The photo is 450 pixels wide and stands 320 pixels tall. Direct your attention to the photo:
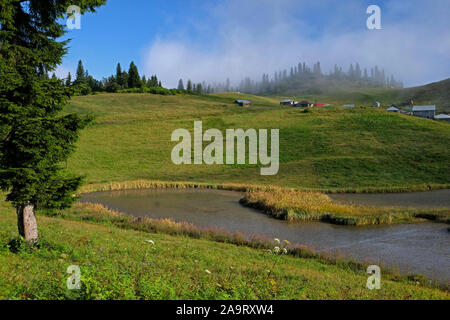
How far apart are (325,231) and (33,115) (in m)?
18.7

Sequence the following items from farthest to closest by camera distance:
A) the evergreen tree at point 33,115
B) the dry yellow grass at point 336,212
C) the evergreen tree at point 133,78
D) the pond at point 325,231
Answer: the evergreen tree at point 133,78, the dry yellow grass at point 336,212, the pond at point 325,231, the evergreen tree at point 33,115

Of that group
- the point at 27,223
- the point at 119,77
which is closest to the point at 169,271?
the point at 27,223

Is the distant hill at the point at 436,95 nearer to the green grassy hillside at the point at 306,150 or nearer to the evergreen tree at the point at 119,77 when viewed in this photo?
the green grassy hillside at the point at 306,150

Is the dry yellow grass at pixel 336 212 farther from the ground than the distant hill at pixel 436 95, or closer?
closer

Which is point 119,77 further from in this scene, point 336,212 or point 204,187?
point 336,212

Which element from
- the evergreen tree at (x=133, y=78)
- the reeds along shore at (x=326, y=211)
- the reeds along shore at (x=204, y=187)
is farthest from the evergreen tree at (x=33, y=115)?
the evergreen tree at (x=133, y=78)

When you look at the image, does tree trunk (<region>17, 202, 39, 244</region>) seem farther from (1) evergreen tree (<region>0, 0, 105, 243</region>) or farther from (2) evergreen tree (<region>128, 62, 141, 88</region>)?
(2) evergreen tree (<region>128, 62, 141, 88</region>)

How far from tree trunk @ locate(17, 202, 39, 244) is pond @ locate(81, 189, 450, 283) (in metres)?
12.9

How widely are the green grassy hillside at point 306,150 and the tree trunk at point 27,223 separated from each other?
34.9m

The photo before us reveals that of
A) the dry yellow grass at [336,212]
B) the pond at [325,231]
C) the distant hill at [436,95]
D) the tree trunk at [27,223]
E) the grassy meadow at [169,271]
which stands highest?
the distant hill at [436,95]

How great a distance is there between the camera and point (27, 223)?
1235 centimetres

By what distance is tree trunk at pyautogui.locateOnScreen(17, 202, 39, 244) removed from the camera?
12.2 m

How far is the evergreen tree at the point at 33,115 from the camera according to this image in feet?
37.6
